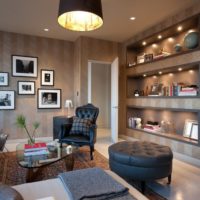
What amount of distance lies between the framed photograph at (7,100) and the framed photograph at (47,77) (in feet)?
2.72

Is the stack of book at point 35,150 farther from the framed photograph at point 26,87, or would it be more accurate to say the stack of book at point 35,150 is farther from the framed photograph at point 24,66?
the framed photograph at point 24,66

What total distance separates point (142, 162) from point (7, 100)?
390 cm

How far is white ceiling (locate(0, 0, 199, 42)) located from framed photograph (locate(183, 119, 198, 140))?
2.18 m

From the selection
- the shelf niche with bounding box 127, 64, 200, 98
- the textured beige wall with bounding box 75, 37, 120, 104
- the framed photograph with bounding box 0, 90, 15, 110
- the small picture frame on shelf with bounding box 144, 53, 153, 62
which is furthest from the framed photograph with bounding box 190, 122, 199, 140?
the framed photograph with bounding box 0, 90, 15, 110

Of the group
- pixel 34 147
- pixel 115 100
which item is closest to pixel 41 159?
pixel 34 147

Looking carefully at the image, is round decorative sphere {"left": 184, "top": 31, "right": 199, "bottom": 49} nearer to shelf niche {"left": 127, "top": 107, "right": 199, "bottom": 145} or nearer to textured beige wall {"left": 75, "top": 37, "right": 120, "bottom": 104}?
shelf niche {"left": 127, "top": 107, "right": 199, "bottom": 145}

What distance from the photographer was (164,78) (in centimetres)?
461

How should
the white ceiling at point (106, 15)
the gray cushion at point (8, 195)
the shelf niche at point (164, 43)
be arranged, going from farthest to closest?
the shelf niche at point (164, 43) → the white ceiling at point (106, 15) → the gray cushion at point (8, 195)

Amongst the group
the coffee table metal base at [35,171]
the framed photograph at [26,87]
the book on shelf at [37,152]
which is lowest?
the coffee table metal base at [35,171]

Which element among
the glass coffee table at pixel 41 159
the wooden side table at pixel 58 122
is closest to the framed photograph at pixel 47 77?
the wooden side table at pixel 58 122

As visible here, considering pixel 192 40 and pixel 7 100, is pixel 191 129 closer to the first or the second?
pixel 192 40

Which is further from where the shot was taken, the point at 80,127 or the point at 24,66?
the point at 24,66

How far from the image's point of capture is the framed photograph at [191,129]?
3641 millimetres

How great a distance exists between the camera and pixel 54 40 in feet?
17.6
